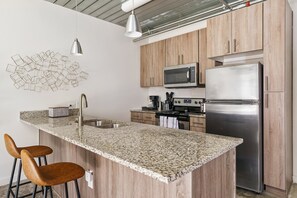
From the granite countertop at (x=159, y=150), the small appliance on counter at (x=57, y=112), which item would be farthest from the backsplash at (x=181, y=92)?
the granite countertop at (x=159, y=150)

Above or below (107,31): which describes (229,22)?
below

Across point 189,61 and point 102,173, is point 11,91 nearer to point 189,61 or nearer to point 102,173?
point 102,173

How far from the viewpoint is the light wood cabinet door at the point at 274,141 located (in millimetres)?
2293

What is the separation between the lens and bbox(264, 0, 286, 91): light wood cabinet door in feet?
7.55

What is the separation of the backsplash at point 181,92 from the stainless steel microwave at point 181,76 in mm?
363

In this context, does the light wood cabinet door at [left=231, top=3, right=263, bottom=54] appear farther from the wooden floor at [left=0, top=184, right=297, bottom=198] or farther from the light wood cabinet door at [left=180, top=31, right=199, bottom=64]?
the wooden floor at [left=0, top=184, right=297, bottom=198]

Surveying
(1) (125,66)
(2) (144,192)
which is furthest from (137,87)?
(2) (144,192)

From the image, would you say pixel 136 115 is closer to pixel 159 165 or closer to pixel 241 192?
Result: pixel 241 192

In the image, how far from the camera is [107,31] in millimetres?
3904

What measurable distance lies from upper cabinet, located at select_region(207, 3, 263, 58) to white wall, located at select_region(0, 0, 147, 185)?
6.63 ft

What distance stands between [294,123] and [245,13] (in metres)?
1.73

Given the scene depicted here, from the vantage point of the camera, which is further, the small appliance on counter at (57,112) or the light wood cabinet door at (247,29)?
the small appliance on counter at (57,112)

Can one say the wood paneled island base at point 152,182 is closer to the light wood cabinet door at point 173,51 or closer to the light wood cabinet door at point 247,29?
the light wood cabinet door at point 247,29

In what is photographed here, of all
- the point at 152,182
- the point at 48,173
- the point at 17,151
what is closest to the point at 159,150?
the point at 152,182
